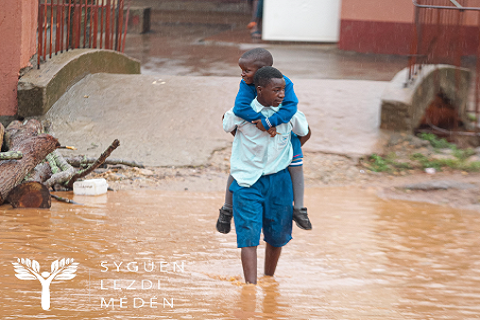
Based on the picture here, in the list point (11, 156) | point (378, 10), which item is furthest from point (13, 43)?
point (378, 10)

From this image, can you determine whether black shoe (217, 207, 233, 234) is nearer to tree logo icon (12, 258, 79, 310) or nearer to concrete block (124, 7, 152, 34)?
tree logo icon (12, 258, 79, 310)

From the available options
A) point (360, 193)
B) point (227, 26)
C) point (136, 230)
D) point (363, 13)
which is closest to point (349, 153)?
point (360, 193)

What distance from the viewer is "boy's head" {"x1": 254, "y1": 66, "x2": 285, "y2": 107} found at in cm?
333

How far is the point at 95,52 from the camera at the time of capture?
361 inches

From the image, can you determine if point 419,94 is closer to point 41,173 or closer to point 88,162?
point 88,162

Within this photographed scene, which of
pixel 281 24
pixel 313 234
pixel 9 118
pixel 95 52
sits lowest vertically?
pixel 313 234

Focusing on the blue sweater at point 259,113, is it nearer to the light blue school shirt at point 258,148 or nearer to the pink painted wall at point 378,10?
the light blue school shirt at point 258,148

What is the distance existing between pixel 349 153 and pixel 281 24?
24.9 ft

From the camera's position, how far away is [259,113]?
343 cm

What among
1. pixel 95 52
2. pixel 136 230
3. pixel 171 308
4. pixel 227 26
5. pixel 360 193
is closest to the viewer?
pixel 171 308

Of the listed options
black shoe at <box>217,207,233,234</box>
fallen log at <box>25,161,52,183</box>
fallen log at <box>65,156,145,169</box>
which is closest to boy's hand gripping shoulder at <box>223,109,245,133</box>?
black shoe at <box>217,207,233,234</box>

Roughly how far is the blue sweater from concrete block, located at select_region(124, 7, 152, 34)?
1379 centimetres

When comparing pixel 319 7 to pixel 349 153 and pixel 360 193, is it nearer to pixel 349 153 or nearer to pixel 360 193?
pixel 349 153

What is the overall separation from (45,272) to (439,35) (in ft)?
24.6
